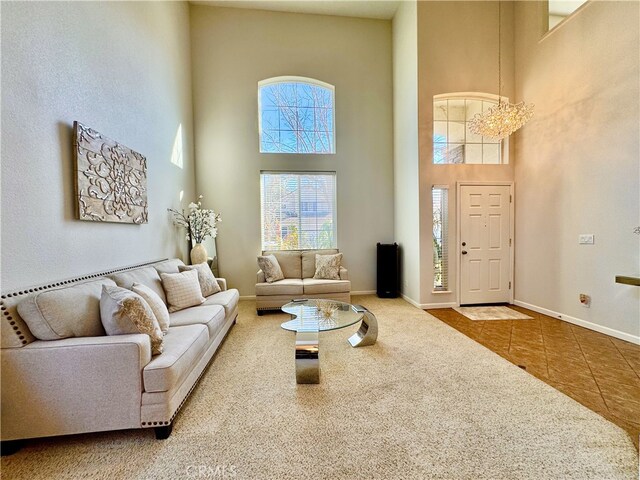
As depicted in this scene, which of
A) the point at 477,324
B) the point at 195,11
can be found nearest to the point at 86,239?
the point at 477,324

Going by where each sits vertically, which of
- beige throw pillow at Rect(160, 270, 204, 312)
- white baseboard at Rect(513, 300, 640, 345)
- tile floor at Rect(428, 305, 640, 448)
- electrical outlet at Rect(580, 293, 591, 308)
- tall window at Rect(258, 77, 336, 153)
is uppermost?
tall window at Rect(258, 77, 336, 153)

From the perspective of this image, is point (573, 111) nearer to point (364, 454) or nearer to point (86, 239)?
point (364, 454)

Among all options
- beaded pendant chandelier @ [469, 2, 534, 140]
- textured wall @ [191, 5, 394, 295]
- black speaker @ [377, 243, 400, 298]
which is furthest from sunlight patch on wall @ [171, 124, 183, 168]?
beaded pendant chandelier @ [469, 2, 534, 140]

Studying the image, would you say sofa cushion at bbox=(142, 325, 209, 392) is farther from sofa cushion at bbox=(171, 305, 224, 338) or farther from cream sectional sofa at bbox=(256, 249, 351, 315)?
cream sectional sofa at bbox=(256, 249, 351, 315)

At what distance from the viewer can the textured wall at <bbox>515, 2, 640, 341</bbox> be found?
2.92m

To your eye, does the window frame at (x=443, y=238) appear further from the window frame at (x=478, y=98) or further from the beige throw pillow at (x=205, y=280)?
the beige throw pillow at (x=205, y=280)

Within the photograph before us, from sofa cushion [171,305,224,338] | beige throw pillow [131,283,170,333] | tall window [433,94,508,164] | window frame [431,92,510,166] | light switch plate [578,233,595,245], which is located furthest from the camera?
tall window [433,94,508,164]

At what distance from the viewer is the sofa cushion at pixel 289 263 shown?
4.66 metres

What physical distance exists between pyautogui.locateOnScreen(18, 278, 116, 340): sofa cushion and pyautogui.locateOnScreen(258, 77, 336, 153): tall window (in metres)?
3.85

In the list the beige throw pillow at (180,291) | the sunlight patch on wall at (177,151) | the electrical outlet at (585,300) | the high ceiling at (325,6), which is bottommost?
the electrical outlet at (585,300)

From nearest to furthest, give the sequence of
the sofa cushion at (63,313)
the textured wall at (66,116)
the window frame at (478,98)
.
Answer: the sofa cushion at (63,313) → the textured wall at (66,116) → the window frame at (478,98)

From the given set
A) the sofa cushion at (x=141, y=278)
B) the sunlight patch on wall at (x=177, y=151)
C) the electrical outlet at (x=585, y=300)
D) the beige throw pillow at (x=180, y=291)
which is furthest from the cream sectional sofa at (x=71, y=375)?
the electrical outlet at (x=585, y=300)

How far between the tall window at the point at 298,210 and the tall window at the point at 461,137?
1.95 metres

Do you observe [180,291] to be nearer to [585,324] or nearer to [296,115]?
[296,115]
